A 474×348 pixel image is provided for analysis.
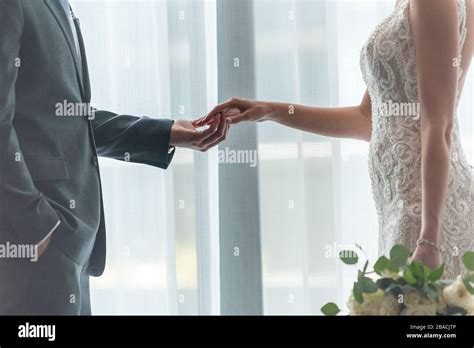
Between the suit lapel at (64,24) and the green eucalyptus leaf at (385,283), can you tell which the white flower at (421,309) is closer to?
the green eucalyptus leaf at (385,283)

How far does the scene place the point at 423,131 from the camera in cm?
103

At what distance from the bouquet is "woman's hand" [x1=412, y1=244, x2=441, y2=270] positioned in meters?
0.24

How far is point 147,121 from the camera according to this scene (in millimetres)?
1319

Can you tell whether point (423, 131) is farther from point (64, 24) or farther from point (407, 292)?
point (64, 24)

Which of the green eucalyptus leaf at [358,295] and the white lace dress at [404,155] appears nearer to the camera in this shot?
the green eucalyptus leaf at [358,295]

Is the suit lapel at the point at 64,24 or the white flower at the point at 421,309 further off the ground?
the suit lapel at the point at 64,24

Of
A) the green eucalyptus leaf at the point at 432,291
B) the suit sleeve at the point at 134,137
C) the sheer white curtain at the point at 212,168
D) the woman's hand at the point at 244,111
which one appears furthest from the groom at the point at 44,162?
the green eucalyptus leaf at the point at 432,291

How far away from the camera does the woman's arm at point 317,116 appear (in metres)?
1.36

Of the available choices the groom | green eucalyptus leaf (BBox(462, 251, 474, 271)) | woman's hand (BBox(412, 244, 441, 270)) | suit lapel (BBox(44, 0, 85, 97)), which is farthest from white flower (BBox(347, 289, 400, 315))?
suit lapel (BBox(44, 0, 85, 97))

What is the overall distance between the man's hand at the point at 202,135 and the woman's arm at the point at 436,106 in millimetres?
467

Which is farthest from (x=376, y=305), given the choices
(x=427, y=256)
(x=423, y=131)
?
(x=423, y=131)

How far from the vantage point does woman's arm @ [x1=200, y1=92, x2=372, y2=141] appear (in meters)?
1.36

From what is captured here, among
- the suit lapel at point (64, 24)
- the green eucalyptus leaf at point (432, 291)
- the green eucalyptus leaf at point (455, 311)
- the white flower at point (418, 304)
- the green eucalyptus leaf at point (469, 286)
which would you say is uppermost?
the suit lapel at point (64, 24)

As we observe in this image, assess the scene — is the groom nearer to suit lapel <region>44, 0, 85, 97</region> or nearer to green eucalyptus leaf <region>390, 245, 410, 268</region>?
suit lapel <region>44, 0, 85, 97</region>
